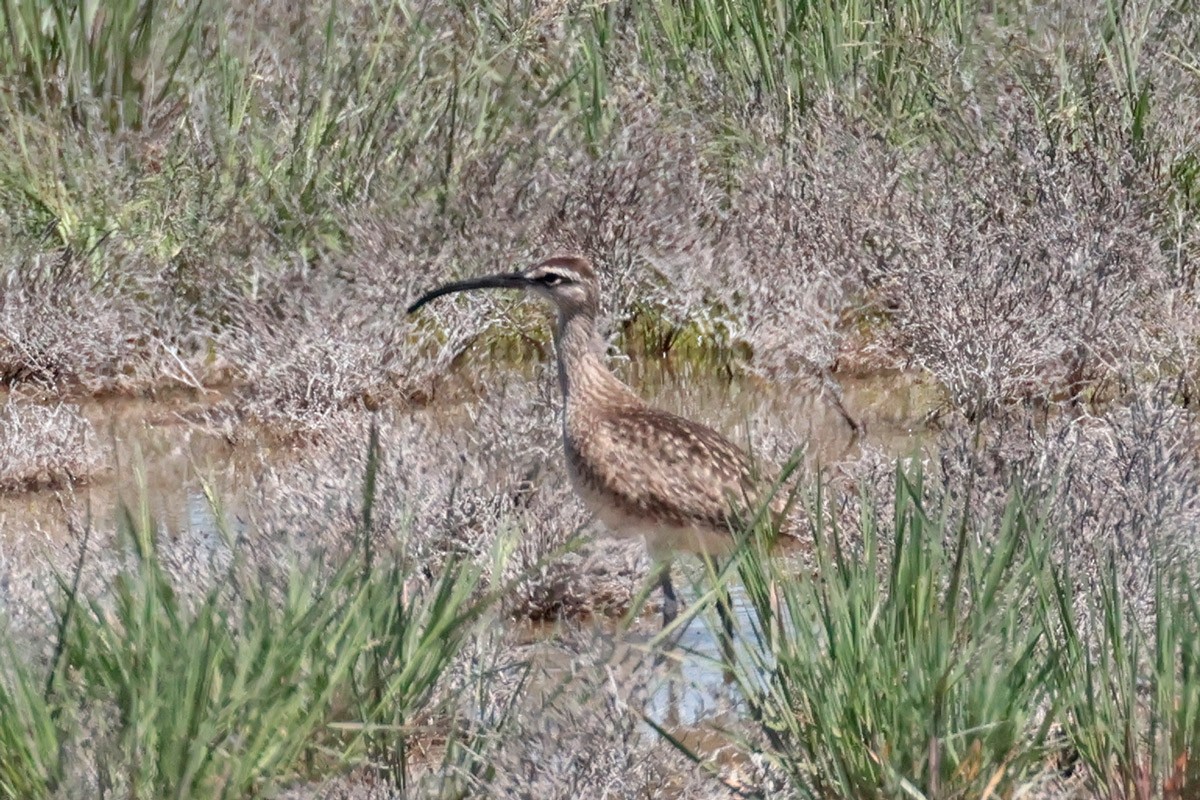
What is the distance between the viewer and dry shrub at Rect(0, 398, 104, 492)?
28.0 ft

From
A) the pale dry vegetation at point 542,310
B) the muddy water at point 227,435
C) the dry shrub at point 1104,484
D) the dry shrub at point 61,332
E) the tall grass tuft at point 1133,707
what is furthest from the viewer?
the dry shrub at point 61,332

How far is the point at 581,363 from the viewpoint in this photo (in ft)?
25.4

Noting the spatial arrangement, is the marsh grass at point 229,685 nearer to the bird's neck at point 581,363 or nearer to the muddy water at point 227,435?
the bird's neck at point 581,363

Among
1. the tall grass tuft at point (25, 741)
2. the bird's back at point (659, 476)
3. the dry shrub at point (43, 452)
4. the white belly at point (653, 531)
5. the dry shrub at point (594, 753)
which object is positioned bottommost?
the dry shrub at point (43, 452)

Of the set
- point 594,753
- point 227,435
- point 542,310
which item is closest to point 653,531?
Result: point 594,753

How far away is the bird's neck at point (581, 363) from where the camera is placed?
25.0 feet

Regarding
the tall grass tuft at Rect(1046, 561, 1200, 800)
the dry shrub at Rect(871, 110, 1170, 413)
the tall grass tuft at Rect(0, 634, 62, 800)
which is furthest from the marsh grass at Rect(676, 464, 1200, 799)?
the dry shrub at Rect(871, 110, 1170, 413)

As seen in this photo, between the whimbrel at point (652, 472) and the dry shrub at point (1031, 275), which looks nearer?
the whimbrel at point (652, 472)

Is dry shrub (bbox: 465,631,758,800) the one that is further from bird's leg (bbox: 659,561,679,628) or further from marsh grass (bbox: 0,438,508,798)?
bird's leg (bbox: 659,561,679,628)

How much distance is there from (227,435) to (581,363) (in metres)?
2.18

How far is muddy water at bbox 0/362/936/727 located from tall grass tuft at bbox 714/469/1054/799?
2917 millimetres

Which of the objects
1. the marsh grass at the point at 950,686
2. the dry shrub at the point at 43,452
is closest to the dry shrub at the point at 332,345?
the dry shrub at the point at 43,452

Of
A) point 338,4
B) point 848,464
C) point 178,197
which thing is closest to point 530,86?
point 338,4

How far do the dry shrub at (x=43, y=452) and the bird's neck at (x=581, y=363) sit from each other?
211 centimetres
